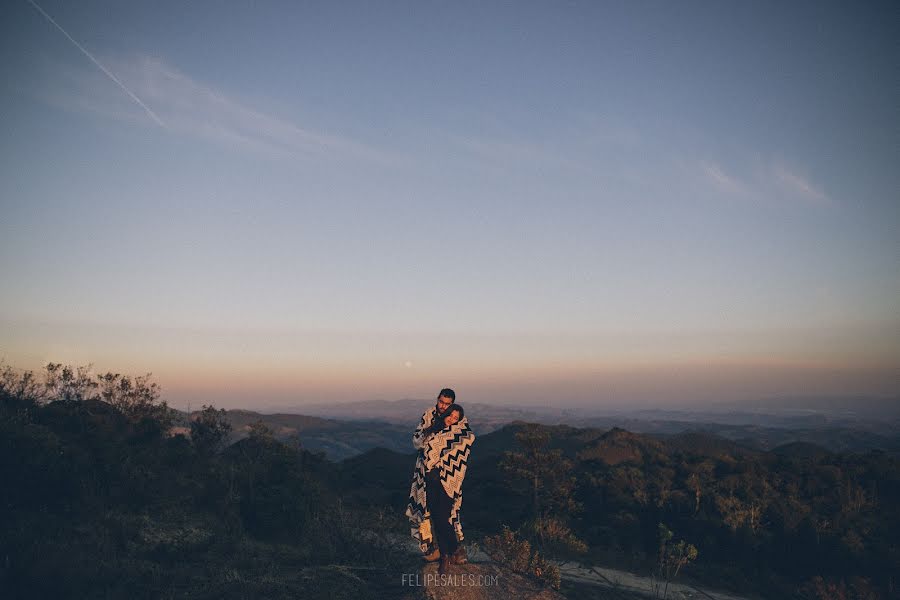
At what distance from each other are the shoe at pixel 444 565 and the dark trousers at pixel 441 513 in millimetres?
51

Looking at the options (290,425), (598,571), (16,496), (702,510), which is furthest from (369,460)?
(290,425)

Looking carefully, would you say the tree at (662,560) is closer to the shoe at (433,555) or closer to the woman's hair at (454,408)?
the shoe at (433,555)

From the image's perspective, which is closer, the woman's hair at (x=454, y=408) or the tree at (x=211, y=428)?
the woman's hair at (x=454, y=408)

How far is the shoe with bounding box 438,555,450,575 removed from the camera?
597 cm

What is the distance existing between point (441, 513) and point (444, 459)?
70cm

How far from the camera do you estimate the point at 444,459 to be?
6.04 metres

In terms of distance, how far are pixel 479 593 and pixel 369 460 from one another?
3126 cm

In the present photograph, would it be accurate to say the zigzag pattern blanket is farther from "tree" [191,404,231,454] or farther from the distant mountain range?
the distant mountain range

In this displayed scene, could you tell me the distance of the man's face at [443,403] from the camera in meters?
6.16

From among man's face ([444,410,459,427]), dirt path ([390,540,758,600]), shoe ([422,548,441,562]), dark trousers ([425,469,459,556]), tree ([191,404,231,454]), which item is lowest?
dirt path ([390,540,758,600])

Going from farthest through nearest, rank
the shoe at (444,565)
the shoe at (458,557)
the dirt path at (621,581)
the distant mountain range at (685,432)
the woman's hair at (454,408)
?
the distant mountain range at (685,432) < the dirt path at (621,581) < the woman's hair at (454,408) < the shoe at (458,557) < the shoe at (444,565)

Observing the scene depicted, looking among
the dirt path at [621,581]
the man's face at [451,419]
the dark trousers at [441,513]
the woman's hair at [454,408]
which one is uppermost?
the woman's hair at [454,408]

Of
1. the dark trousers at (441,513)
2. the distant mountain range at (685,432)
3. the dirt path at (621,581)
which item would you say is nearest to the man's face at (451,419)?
the dark trousers at (441,513)

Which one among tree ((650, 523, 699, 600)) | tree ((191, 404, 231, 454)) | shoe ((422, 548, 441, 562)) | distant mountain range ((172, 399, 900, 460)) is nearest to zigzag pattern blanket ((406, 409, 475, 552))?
shoe ((422, 548, 441, 562))
